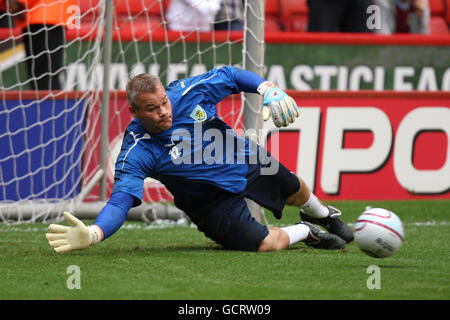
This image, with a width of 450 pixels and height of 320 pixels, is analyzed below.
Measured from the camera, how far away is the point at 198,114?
4.82 m

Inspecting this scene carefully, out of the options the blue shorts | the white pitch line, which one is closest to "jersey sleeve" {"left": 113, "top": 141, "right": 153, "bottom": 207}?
the blue shorts

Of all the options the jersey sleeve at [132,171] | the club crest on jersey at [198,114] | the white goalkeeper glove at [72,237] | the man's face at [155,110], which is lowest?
the white goalkeeper glove at [72,237]

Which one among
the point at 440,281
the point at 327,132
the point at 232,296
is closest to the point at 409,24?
the point at 327,132

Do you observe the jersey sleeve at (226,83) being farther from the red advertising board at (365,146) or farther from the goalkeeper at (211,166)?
the red advertising board at (365,146)

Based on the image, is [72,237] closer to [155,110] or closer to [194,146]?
[155,110]

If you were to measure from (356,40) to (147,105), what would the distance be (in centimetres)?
375

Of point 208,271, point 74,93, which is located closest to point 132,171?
point 208,271

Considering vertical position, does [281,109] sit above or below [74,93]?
above

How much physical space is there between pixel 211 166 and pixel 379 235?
1.05 m

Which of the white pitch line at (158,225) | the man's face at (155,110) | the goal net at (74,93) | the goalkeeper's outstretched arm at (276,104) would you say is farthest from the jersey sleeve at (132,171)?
the goal net at (74,93)

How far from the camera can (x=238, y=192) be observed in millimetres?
4930

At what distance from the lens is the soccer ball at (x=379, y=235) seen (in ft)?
13.9

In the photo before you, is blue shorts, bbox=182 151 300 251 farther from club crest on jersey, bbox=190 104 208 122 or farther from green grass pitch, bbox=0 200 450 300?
club crest on jersey, bbox=190 104 208 122

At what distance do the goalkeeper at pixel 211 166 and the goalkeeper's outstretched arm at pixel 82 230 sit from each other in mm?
18
